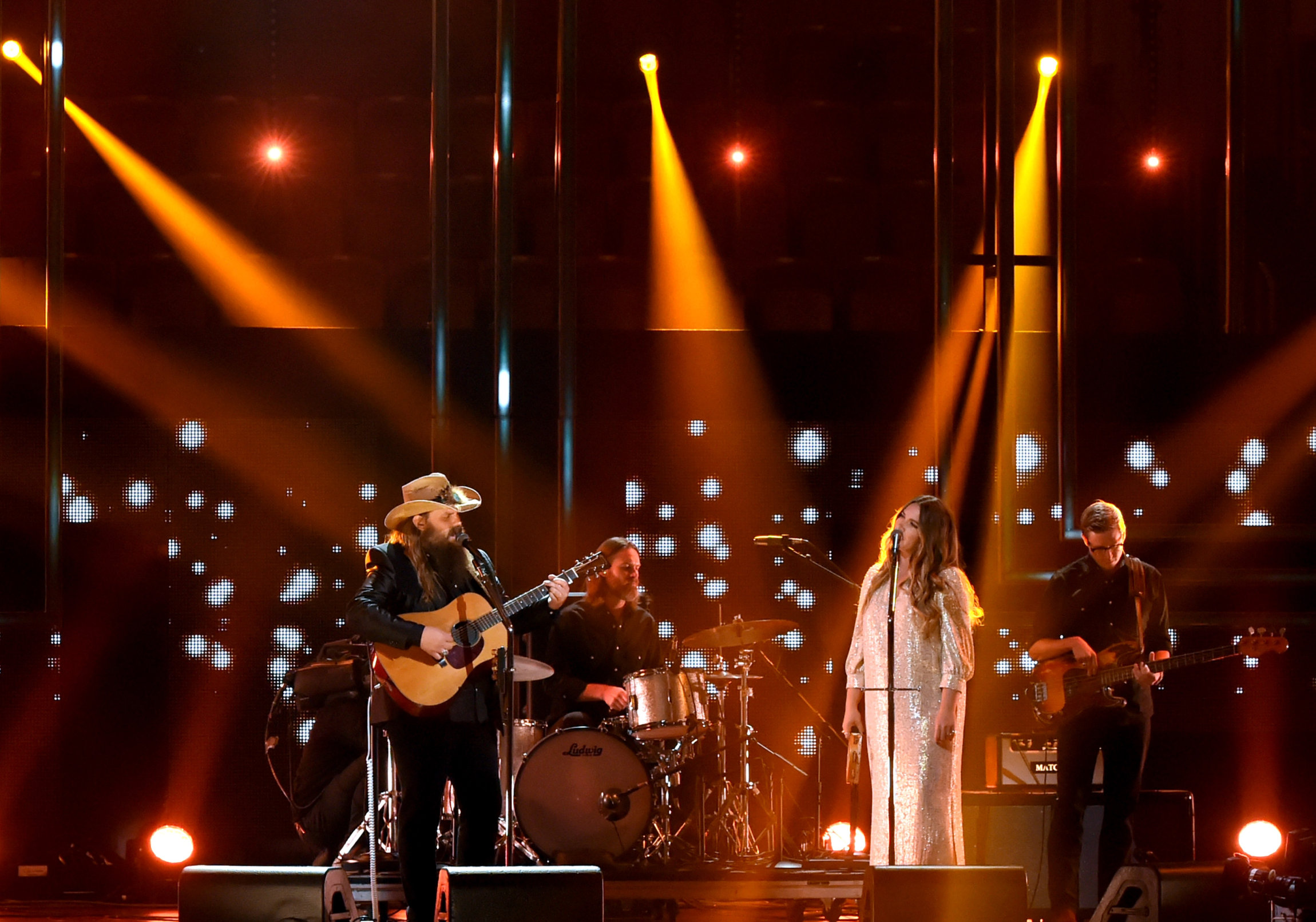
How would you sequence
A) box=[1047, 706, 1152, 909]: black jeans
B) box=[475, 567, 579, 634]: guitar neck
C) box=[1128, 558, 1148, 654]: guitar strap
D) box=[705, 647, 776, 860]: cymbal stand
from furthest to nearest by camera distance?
box=[705, 647, 776, 860]: cymbal stand, box=[1128, 558, 1148, 654]: guitar strap, box=[1047, 706, 1152, 909]: black jeans, box=[475, 567, 579, 634]: guitar neck

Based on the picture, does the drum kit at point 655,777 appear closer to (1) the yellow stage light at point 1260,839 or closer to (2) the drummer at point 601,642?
(2) the drummer at point 601,642

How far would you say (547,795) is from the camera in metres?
6.48

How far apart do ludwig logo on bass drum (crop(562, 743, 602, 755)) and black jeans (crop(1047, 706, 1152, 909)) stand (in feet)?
6.42

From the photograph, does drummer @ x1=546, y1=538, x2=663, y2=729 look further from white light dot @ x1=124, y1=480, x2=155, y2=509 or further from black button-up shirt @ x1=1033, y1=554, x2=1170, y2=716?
white light dot @ x1=124, y1=480, x2=155, y2=509

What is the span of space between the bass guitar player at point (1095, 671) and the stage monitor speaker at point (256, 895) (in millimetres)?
2867

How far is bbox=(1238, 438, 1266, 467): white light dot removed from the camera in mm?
7723

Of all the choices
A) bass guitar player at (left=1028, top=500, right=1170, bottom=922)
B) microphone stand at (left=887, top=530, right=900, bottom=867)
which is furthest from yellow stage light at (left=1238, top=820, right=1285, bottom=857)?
microphone stand at (left=887, top=530, right=900, bottom=867)

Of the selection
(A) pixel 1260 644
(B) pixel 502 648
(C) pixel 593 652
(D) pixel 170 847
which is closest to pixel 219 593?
(D) pixel 170 847

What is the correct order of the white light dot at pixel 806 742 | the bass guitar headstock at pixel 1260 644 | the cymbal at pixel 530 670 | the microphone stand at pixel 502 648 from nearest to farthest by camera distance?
the microphone stand at pixel 502 648 < the bass guitar headstock at pixel 1260 644 < the cymbal at pixel 530 670 < the white light dot at pixel 806 742

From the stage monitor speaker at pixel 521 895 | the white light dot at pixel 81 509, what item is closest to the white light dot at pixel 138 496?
the white light dot at pixel 81 509

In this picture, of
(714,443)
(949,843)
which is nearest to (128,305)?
(714,443)

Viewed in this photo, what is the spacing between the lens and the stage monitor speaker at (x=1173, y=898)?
532 centimetres

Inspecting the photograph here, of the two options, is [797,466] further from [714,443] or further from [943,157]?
[943,157]

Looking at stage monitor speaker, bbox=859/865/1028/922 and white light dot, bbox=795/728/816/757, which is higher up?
white light dot, bbox=795/728/816/757
